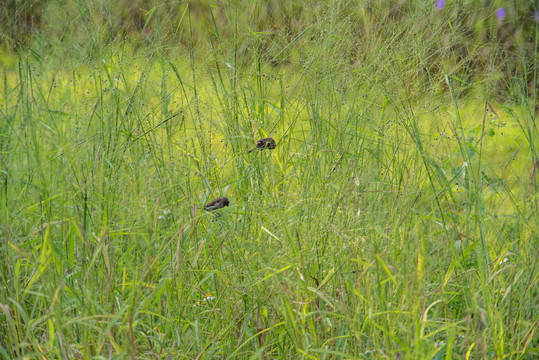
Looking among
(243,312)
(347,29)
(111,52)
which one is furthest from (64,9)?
(243,312)

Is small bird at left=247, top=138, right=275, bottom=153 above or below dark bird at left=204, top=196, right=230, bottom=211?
above

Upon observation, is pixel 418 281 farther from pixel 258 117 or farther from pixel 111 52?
pixel 111 52

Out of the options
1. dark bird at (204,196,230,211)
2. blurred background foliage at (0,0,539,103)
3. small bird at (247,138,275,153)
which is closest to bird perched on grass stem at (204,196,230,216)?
dark bird at (204,196,230,211)

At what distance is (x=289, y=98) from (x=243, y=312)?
82 centimetres

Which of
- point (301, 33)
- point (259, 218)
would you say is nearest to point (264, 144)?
point (259, 218)

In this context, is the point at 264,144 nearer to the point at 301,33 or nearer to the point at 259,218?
the point at 259,218

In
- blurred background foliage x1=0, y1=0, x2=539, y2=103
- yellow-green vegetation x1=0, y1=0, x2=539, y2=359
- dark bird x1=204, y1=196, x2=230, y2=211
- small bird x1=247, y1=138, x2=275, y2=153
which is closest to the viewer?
yellow-green vegetation x1=0, y1=0, x2=539, y2=359

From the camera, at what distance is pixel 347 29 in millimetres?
1854

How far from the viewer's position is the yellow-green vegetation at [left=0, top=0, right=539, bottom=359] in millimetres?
1251

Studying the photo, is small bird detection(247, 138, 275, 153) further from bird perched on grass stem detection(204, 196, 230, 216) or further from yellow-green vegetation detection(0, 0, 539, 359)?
bird perched on grass stem detection(204, 196, 230, 216)

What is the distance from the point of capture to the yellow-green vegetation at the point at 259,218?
1.25 meters

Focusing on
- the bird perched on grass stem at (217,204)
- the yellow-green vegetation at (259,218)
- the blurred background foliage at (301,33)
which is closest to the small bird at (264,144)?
the yellow-green vegetation at (259,218)

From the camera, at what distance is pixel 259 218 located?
157 centimetres

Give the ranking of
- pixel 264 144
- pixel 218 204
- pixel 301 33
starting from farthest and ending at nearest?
1. pixel 301 33
2. pixel 264 144
3. pixel 218 204
